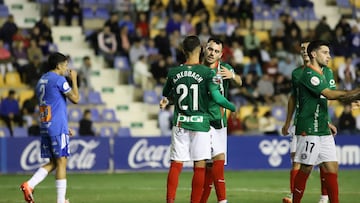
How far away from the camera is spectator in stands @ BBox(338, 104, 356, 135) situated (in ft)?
82.1

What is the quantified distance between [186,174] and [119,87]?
571 centimetres

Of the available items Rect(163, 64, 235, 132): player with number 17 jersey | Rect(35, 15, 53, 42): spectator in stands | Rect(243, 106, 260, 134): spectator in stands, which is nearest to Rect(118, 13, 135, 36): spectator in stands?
Rect(35, 15, 53, 42): spectator in stands

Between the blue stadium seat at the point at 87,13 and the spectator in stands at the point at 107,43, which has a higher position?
the blue stadium seat at the point at 87,13

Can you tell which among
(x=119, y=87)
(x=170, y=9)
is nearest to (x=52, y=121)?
(x=119, y=87)

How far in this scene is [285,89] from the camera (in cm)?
2717

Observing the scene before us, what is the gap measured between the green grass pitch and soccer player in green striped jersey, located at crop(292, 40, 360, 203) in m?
2.78

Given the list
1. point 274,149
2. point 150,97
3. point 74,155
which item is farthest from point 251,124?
point 74,155

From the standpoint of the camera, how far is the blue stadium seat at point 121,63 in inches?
1062

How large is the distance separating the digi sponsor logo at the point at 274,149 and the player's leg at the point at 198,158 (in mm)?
10782

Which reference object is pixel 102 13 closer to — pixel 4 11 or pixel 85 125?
pixel 4 11

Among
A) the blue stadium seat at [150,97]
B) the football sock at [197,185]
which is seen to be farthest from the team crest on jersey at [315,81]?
the blue stadium seat at [150,97]

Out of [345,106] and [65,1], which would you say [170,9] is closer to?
[65,1]

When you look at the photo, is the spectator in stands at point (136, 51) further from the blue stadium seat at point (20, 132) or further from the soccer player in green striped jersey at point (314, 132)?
the soccer player in green striped jersey at point (314, 132)

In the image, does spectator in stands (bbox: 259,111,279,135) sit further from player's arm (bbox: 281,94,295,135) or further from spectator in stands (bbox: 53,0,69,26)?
player's arm (bbox: 281,94,295,135)
